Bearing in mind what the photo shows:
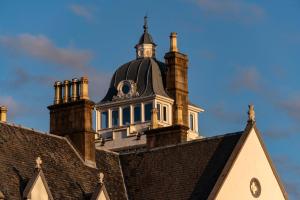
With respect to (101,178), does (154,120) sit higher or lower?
higher

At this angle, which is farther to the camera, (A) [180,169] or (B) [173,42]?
(B) [173,42]

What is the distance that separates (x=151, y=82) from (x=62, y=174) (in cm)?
4563

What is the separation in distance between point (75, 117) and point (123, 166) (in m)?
4.41

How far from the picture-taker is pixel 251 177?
71.2 m

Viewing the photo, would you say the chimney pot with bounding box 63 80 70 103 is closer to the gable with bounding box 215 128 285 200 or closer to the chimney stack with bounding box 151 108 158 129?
the chimney stack with bounding box 151 108 158 129

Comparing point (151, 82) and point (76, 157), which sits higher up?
point (151, 82)

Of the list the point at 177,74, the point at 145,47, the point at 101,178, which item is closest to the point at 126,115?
the point at 145,47


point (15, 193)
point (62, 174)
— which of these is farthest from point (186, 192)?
point (15, 193)

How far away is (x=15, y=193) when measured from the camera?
207 feet

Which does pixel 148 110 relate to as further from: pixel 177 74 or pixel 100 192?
pixel 100 192

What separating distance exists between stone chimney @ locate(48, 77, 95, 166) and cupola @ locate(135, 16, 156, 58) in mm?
42051

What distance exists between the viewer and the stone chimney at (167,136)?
77.0m

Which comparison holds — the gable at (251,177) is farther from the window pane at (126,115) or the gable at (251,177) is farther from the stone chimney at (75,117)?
the window pane at (126,115)

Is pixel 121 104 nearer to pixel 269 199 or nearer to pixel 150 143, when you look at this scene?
pixel 150 143
